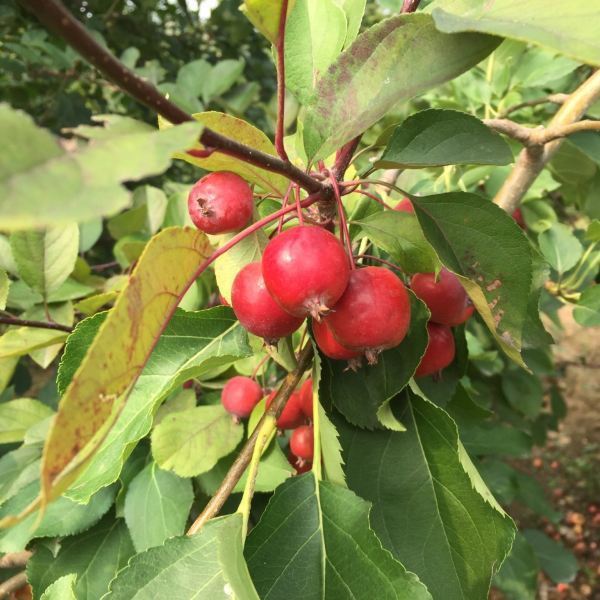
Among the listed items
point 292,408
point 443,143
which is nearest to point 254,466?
point 292,408

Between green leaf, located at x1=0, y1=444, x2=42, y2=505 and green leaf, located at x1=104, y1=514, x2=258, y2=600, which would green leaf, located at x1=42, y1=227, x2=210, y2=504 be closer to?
green leaf, located at x1=104, y1=514, x2=258, y2=600

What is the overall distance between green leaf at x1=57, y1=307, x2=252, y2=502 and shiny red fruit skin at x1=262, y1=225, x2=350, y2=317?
9.3 inches

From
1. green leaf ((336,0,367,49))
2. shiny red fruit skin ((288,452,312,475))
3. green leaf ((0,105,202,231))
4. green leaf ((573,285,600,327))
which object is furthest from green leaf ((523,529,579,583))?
green leaf ((0,105,202,231))

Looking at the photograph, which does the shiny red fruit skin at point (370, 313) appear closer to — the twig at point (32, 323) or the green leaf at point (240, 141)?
the green leaf at point (240, 141)

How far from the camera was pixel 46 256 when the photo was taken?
141 centimetres

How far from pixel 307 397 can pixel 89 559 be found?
0.63 metres

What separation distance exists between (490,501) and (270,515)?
0.32 meters

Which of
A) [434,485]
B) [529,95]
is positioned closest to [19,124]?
[434,485]

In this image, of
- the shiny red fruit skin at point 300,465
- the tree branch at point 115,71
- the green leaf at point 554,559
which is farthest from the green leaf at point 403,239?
the green leaf at point 554,559

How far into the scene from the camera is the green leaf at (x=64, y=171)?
0.34 m

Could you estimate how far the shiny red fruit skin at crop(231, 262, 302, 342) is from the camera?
0.76 meters

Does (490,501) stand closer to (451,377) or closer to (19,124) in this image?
(451,377)

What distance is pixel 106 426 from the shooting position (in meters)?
0.50

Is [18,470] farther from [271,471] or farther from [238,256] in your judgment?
[238,256]
